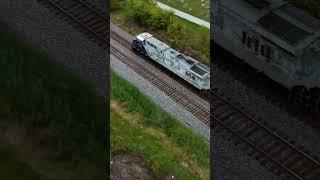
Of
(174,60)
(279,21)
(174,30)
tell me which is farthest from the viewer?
(174,30)

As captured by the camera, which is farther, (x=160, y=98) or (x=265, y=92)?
(x=160, y=98)

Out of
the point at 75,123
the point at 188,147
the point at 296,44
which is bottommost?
the point at 188,147

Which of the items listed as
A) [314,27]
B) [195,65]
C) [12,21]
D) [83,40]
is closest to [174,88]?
[195,65]

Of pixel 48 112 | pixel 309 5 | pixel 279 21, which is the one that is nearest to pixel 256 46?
pixel 279 21

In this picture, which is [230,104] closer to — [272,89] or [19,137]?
[272,89]

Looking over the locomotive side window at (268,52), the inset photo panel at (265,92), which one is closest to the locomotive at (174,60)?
the inset photo panel at (265,92)

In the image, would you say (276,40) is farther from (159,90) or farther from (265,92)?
(159,90)

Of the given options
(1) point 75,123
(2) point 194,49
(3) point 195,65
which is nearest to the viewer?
(1) point 75,123
